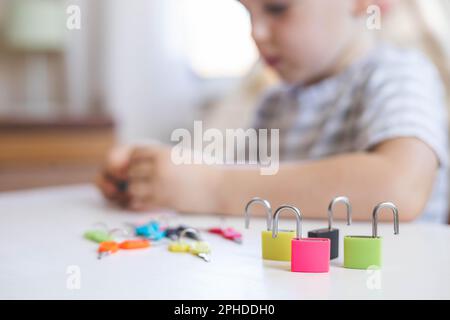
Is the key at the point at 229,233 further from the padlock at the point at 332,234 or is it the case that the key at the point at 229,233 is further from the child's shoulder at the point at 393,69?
the child's shoulder at the point at 393,69

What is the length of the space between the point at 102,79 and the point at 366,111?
178cm

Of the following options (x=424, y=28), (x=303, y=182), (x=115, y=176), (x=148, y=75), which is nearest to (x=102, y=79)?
(x=148, y=75)

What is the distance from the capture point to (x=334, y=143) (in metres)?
0.89

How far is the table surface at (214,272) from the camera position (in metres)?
0.35

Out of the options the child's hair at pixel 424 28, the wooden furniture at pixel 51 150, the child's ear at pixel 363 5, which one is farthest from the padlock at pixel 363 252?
the wooden furniture at pixel 51 150

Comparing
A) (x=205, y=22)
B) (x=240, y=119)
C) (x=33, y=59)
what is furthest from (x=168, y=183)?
(x=33, y=59)

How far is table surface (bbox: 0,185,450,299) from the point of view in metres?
0.35

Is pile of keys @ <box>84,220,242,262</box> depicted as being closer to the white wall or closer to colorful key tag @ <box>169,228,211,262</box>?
colorful key tag @ <box>169,228,211,262</box>

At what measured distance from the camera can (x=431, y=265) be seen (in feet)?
1.34

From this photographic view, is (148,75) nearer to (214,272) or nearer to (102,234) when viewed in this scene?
(102,234)

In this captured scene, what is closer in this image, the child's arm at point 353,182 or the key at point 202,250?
the key at point 202,250

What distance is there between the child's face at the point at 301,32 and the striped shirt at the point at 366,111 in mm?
52

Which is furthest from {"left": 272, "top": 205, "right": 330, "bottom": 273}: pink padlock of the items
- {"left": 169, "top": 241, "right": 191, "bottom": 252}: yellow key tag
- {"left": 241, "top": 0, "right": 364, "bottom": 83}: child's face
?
{"left": 241, "top": 0, "right": 364, "bottom": 83}: child's face
